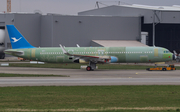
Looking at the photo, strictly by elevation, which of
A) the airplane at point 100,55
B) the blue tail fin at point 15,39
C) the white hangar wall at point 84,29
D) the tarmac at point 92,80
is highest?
the white hangar wall at point 84,29

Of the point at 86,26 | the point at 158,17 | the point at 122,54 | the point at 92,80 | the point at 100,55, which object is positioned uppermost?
the point at 158,17

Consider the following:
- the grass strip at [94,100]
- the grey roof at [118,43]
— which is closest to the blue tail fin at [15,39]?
the grass strip at [94,100]

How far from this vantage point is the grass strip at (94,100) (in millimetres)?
A: 14297

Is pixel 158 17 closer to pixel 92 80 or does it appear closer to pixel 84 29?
pixel 84 29

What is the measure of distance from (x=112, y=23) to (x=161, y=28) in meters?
24.4

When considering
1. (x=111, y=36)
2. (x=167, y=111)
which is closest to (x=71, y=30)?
(x=111, y=36)

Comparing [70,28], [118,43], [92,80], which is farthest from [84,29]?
[92,80]

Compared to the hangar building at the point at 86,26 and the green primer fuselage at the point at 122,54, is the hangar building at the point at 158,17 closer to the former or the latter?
the hangar building at the point at 86,26

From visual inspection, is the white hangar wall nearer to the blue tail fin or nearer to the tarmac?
the blue tail fin

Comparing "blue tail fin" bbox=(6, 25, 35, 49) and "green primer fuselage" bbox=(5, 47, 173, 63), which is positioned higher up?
"blue tail fin" bbox=(6, 25, 35, 49)

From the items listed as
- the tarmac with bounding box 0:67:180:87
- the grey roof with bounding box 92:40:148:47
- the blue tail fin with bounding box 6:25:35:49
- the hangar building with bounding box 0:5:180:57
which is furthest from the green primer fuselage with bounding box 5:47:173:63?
the hangar building with bounding box 0:5:180:57

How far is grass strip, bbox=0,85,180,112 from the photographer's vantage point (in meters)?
14.3

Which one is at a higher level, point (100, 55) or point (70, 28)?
point (70, 28)

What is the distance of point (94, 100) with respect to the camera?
16.5 metres
